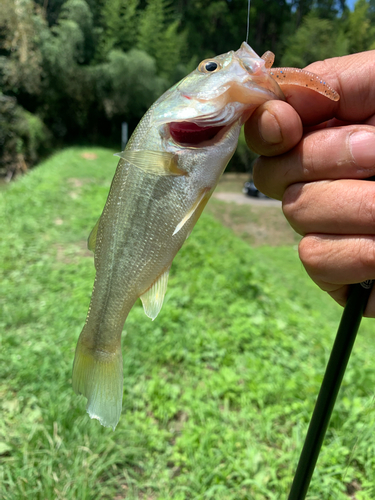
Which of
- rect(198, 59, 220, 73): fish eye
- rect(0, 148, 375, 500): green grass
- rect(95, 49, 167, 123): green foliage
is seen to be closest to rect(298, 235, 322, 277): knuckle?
rect(198, 59, 220, 73): fish eye

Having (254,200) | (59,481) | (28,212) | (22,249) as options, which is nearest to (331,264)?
(59,481)

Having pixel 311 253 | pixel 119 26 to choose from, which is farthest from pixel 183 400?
pixel 119 26

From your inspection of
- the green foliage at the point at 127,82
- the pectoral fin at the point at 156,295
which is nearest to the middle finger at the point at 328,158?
the pectoral fin at the point at 156,295

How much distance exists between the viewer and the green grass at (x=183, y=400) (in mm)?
2541

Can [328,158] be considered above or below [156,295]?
above

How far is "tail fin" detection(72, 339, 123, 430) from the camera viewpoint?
1.41 m

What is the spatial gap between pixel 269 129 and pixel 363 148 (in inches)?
13.0

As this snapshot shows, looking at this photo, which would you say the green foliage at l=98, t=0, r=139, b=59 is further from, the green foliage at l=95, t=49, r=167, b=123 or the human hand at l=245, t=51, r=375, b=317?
the human hand at l=245, t=51, r=375, b=317

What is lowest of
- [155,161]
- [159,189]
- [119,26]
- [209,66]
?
[159,189]

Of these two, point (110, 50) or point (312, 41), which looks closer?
point (110, 50)

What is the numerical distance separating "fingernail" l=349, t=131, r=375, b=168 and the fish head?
308mm

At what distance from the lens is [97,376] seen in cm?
146

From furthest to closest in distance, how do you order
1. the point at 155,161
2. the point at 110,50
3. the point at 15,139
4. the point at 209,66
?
the point at 110,50, the point at 15,139, the point at 209,66, the point at 155,161

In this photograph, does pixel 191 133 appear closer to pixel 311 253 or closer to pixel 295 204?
pixel 295 204
